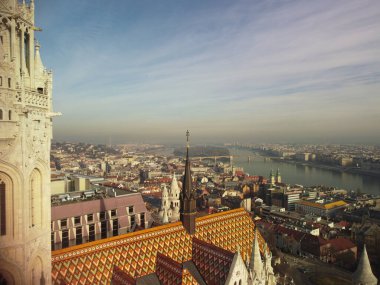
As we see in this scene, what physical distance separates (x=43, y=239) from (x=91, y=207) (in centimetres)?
1623

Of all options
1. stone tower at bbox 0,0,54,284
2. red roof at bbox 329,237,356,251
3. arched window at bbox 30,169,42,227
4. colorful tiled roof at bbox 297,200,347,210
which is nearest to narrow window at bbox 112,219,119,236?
stone tower at bbox 0,0,54,284

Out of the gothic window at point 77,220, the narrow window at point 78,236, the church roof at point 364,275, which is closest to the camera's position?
the church roof at point 364,275

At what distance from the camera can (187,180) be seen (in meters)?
18.1

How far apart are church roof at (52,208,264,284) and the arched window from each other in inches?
188

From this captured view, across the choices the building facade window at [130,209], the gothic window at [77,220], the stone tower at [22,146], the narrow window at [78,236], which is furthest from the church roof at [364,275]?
the stone tower at [22,146]

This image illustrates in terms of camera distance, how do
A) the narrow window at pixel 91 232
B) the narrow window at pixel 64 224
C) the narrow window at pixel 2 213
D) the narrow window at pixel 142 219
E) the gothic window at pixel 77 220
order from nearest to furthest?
the narrow window at pixel 2 213, the narrow window at pixel 64 224, the gothic window at pixel 77 220, the narrow window at pixel 91 232, the narrow window at pixel 142 219

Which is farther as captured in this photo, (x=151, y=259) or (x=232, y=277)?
(x=151, y=259)

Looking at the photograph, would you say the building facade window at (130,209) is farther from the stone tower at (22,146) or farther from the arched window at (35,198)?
the arched window at (35,198)

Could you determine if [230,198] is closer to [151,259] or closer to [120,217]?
[120,217]

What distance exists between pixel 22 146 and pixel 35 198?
5.24 ft

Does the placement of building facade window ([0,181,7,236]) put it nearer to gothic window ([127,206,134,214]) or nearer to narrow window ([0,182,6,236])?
narrow window ([0,182,6,236])

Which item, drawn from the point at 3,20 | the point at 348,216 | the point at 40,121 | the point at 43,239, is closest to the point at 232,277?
the point at 43,239

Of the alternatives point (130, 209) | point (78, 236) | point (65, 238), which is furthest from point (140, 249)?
point (130, 209)

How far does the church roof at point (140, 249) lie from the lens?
13133mm
